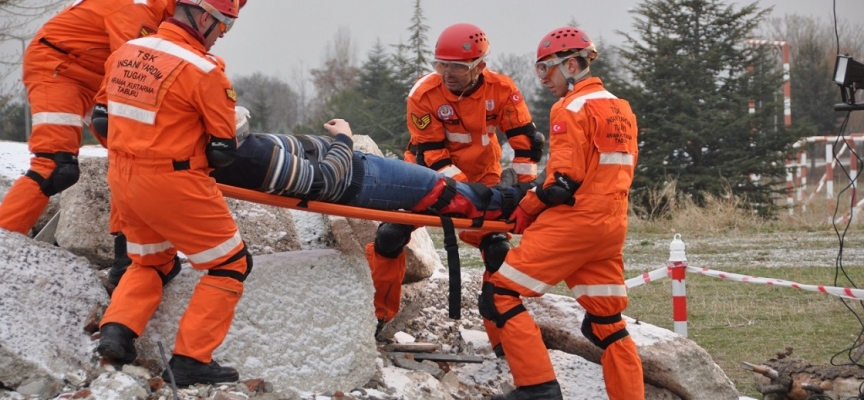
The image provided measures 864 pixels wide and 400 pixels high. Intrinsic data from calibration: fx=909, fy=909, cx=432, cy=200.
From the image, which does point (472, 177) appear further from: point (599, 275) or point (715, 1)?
point (715, 1)

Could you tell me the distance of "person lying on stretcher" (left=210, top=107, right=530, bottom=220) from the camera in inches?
181

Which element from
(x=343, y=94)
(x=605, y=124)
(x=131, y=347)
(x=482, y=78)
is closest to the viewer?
(x=131, y=347)

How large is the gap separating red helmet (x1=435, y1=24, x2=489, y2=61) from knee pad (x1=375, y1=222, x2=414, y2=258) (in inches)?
43.4

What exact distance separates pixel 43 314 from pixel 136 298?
0.47m

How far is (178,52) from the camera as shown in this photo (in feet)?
13.7

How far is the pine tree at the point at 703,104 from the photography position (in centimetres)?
1800


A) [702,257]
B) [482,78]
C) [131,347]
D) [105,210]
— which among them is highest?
[482,78]

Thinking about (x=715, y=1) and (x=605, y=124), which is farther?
(x=715, y=1)

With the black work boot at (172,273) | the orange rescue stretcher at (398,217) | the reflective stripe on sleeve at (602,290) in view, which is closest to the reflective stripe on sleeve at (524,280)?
the reflective stripe on sleeve at (602,290)

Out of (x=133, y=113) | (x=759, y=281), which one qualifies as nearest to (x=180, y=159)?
(x=133, y=113)

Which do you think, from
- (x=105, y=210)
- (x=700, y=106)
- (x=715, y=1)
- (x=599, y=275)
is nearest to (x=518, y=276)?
(x=599, y=275)

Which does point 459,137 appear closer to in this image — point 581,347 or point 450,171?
point 450,171

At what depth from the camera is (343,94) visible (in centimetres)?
2991

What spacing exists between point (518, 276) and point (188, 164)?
1.83m
